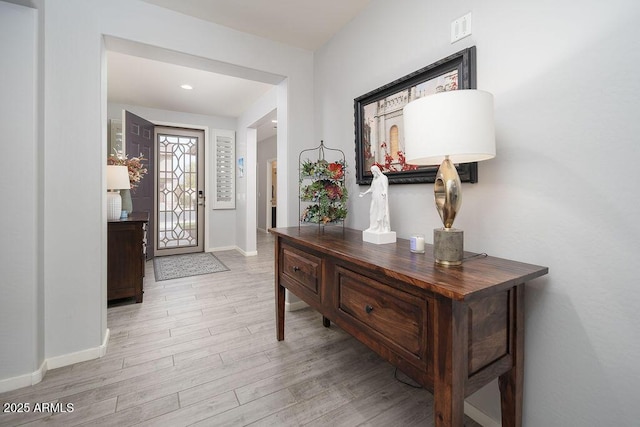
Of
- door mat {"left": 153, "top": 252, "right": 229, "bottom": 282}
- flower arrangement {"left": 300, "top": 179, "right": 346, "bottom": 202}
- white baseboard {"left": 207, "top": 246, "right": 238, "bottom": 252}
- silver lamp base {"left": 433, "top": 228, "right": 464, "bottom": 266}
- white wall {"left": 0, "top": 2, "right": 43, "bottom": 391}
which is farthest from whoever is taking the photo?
white baseboard {"left": 207, "top": 246, "right": 238, "bottom": 252}

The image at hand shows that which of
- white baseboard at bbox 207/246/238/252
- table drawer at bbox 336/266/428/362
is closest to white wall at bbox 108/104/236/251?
white baseboard at bbox 207/246/238/252

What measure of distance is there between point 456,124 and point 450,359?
0.83m

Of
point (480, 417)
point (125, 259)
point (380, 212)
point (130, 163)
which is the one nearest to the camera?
point (480, 417)

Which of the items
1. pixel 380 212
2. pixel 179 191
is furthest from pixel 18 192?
pixel 179 191

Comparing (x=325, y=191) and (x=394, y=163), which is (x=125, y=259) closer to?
(x=325, y=191)

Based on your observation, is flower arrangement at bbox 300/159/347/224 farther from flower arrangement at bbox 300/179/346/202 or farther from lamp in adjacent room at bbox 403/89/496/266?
lamp in adjacent room at bbox 403/89/496/266

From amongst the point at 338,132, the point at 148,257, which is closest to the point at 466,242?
the point at 338,132

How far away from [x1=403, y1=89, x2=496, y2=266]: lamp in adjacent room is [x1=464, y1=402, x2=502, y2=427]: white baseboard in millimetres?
911

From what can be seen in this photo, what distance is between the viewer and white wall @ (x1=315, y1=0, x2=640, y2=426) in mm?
980

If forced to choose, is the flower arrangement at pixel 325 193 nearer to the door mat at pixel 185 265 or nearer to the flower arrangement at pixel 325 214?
the flower arrangement at pixel 325 214

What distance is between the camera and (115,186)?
294 centimetres

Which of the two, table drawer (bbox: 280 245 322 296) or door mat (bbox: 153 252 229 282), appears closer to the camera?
table drawer (bbox: 280 245 322 296)

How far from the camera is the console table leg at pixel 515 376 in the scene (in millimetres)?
1128

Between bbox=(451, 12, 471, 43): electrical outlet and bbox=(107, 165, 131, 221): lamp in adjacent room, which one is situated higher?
bbox=(451, 12, 471, 43): electrical outlet
